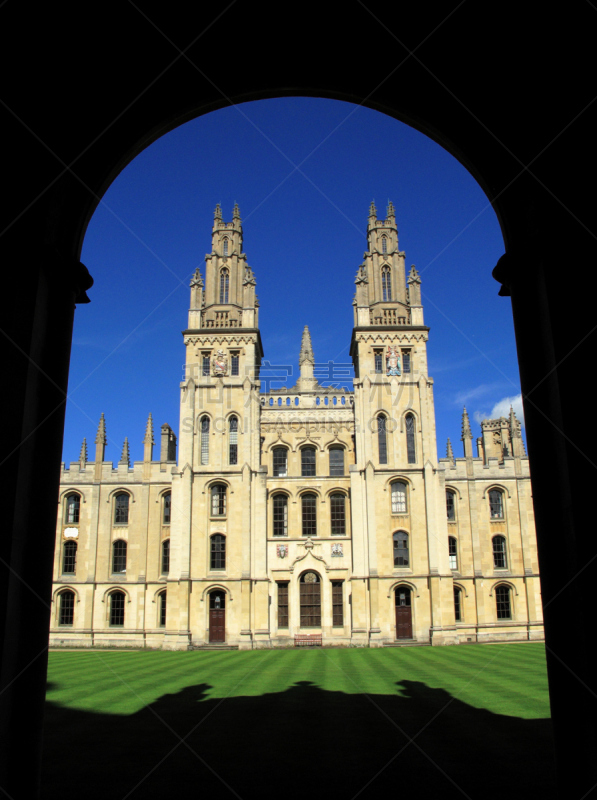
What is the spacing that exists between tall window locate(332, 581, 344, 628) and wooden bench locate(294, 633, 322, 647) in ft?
4.98

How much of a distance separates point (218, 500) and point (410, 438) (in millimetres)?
13959

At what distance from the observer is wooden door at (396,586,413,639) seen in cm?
3825

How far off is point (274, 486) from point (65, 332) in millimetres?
34706

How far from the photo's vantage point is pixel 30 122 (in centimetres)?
691

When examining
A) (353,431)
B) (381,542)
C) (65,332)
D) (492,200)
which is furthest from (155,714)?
(353,431)

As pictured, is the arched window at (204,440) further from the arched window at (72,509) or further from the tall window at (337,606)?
the tall window at (337,606)

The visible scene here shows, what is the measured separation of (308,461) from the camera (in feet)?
141

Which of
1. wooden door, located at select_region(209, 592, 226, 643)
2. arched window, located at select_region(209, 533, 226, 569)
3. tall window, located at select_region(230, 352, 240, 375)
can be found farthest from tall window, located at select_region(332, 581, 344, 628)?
tall window, located at select_region(230, 352, 240, 375)

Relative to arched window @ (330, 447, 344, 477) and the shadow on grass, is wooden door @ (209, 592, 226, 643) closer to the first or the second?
arched window @ (330, 447, 344, 477)

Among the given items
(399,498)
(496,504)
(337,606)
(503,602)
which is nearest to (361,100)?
(399,498)

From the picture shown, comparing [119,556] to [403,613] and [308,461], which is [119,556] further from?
[403,613]

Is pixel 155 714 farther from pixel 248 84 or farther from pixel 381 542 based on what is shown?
pixel 381 542

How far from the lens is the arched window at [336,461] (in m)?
42.6

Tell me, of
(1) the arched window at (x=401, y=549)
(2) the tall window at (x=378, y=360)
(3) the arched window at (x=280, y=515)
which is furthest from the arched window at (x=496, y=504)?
(3) the arched window at (x=280, y=515)
